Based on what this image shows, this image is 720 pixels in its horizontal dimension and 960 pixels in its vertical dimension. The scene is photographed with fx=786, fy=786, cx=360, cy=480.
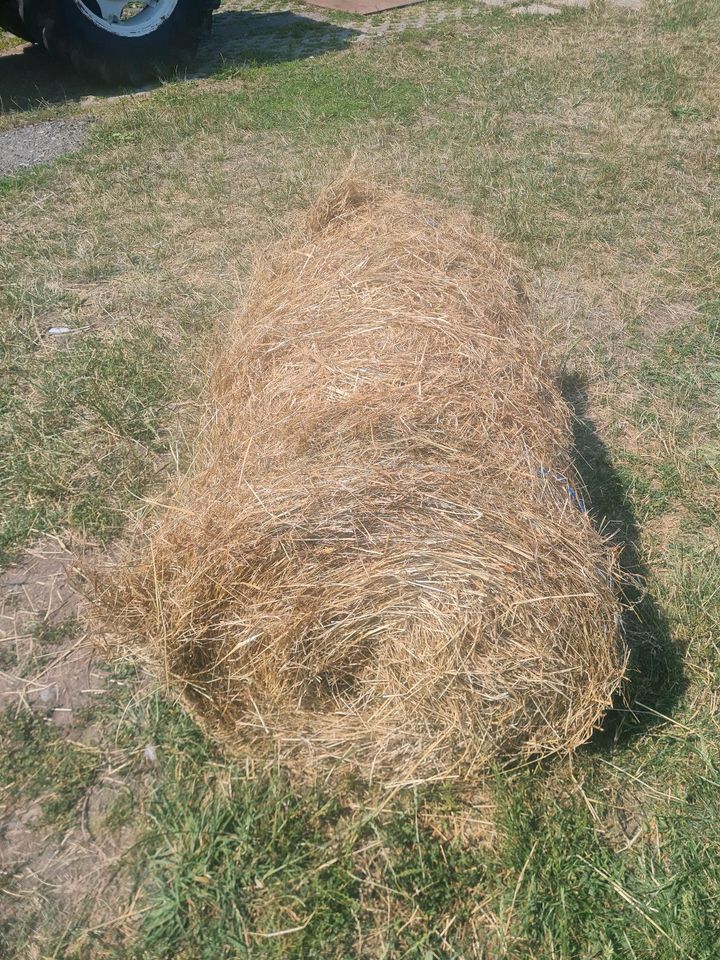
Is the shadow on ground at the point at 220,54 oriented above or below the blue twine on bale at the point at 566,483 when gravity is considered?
above

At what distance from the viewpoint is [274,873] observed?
7.20 feet

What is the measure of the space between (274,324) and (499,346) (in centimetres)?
91

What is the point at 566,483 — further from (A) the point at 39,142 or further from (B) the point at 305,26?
(B) the point at 305,26

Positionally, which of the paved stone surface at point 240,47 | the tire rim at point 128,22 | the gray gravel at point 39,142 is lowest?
the gray gravel at point 39,142

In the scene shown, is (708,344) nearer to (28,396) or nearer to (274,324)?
(274,324)

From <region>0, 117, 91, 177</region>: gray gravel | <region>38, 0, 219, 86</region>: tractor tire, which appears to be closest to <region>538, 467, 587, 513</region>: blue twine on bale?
<region>0, 117, 91, 177</region>: gray gravel

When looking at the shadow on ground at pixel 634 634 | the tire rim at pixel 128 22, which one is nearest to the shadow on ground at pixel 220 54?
the tire rim at pixel 128 22

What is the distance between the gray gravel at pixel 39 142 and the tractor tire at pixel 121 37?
0.92m

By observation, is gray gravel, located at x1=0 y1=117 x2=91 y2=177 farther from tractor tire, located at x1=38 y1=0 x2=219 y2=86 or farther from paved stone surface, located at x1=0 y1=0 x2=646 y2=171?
tractor tire, located at x1=38 y1=0 x2=219 y2=86

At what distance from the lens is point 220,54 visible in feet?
29.6

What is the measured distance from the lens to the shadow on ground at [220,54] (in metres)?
8.06

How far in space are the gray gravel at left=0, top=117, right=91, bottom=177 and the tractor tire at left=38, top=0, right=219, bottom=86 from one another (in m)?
0.92

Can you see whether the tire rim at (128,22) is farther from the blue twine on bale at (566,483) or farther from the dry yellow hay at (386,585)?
the blue twine on bale at (566,483)

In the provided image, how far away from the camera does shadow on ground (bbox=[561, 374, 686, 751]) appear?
2510 millimetres
